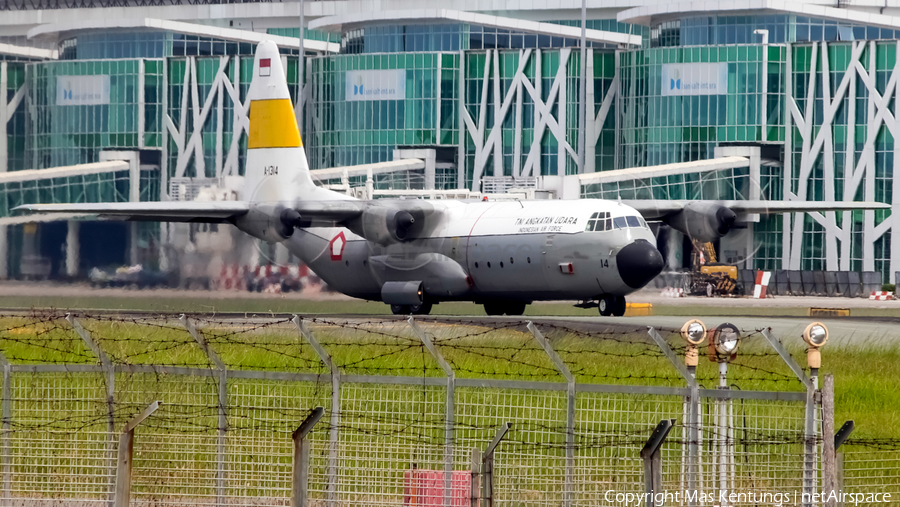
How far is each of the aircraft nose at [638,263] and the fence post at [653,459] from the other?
1983 cm

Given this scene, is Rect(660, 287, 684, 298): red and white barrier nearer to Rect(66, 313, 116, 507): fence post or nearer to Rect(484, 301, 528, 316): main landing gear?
Rect(484, 301, 528, 316): main landing gear

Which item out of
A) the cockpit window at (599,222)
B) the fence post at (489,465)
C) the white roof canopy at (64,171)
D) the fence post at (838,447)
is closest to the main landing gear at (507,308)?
the cockpit window at (599,222)

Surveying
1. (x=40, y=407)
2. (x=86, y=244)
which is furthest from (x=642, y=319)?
(x=40, y=407)

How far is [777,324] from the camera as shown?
30438mm

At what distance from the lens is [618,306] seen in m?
31.8

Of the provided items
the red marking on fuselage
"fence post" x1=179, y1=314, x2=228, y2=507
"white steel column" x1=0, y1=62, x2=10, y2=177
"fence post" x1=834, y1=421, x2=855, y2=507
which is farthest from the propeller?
"white steel column" x1=0, y1=62, x2=10, y2=177

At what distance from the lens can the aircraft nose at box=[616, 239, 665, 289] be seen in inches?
1161

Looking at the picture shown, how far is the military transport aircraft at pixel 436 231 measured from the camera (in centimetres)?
3038

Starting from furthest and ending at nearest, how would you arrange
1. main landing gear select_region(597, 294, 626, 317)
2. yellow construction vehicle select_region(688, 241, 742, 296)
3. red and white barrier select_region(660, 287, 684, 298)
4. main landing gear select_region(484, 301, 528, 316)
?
yellow construction vehicle select_region(688, 241, 742, 296), red and white barrier select_region(660, 287, 684, 298), main landing gear select_region(484, 301, 528, 316), main landing gear select_region(597, 294, 626, 317)

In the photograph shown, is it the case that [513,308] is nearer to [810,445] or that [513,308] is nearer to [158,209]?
[158,209]

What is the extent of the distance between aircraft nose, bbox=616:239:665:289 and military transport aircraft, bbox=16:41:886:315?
23 millimetres

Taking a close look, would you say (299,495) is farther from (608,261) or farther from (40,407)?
(608,261)

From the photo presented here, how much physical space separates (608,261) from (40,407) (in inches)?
668

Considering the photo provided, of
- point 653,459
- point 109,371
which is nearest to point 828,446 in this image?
point 653,459
